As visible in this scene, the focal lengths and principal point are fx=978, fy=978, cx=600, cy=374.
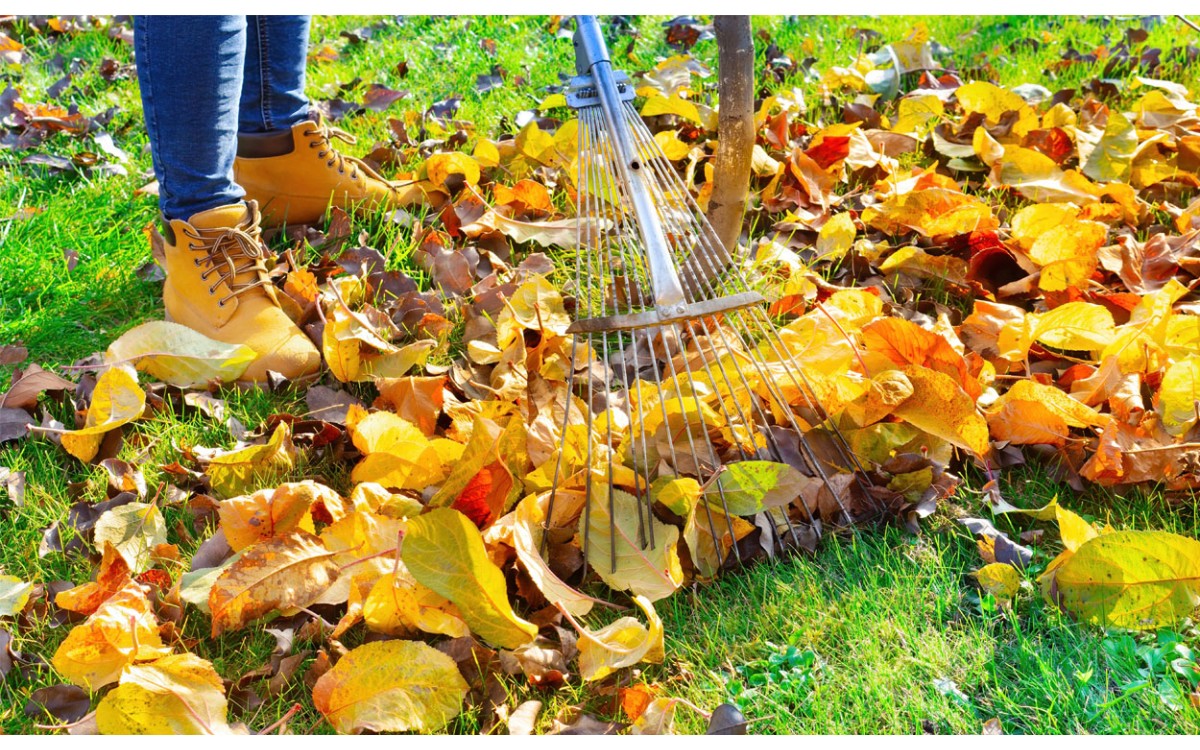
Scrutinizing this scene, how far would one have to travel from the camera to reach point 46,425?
6.54 ft

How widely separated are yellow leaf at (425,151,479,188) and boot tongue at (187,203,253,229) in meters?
0.63

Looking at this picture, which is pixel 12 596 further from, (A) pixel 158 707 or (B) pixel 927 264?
(B) pixel 927 264

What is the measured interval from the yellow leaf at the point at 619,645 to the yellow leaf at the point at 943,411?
0.60 m

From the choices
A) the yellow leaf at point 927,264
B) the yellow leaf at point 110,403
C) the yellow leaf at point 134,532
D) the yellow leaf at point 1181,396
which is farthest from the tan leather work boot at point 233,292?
the yellow leaf at point 1181,396

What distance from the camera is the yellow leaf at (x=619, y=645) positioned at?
138cm

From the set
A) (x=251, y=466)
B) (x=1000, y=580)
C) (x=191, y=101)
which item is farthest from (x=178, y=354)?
(x=1000, y=580)

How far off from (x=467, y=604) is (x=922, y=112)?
221 centimetres

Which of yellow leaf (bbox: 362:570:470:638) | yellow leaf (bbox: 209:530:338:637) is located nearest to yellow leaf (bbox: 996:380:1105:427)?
yellow leaf (bbox: 362:570:470:638)

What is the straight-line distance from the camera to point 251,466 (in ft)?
5.91

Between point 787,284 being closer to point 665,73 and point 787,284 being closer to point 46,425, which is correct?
point 665,73

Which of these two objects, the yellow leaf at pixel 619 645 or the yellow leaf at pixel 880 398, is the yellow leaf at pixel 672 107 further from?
the yellow leaf at pixel 619 645

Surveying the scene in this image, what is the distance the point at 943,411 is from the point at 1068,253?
72 centimetres

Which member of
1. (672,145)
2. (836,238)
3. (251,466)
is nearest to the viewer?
(251,466)

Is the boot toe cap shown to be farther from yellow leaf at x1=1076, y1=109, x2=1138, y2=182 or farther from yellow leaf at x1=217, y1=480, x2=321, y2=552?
yellow leaf at x1=1076, y1=109, x2=1138, y2=182
